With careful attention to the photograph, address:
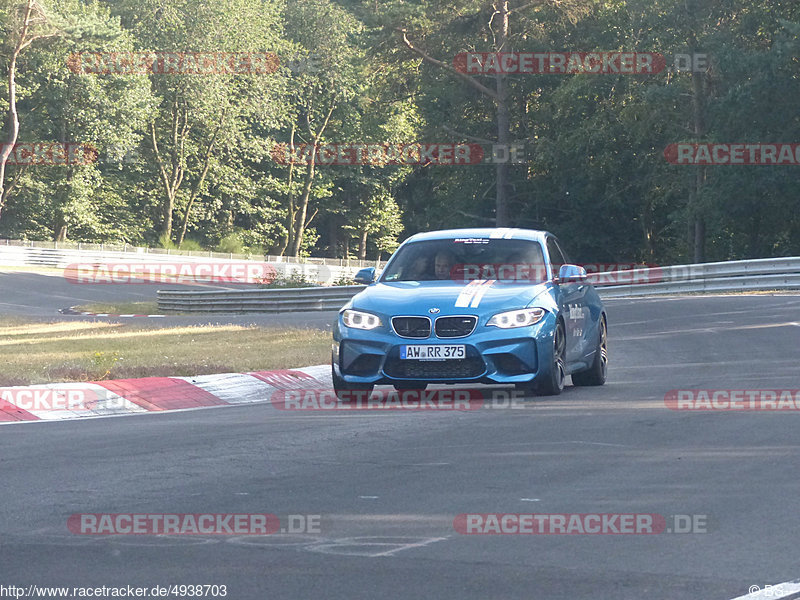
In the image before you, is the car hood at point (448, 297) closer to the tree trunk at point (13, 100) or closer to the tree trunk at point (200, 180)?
the tree trunk at point (13, 100)

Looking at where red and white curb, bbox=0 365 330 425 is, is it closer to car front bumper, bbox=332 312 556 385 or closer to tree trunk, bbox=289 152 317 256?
car front bumper, bbox=332 312 556 385

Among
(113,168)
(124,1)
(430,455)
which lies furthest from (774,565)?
(124,1)

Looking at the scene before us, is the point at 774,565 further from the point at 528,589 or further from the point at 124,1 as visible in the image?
the point at 124,1

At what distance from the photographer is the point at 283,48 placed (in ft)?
279

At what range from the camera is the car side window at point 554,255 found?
43.4 feet

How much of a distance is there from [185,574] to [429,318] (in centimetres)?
630

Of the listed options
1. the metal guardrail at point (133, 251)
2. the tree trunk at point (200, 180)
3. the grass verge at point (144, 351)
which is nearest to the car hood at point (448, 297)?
the grass verge at point (144, 351)

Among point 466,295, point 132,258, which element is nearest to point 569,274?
point 466,295

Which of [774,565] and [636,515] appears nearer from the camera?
[774,565]

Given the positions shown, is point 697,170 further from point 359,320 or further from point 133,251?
point 359,320

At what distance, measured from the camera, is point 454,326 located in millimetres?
11562

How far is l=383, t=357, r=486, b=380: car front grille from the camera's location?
451 inches

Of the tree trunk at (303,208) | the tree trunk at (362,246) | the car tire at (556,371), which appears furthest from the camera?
the tree trunk at (362,246)

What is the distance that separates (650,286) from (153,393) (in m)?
23.2
